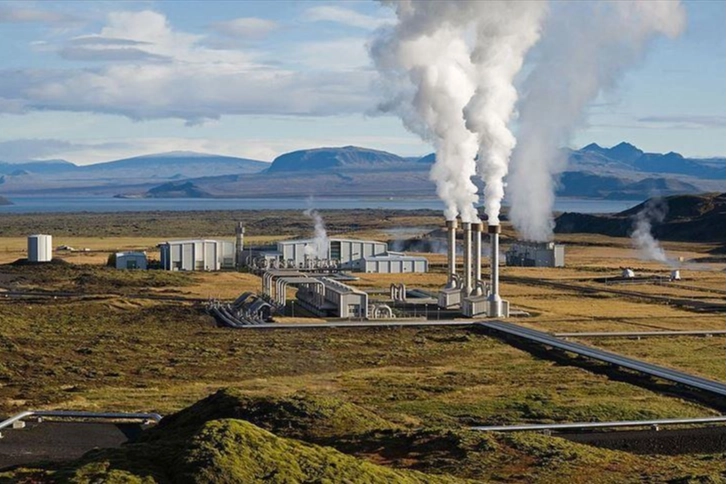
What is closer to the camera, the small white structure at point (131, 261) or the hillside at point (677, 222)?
the small white structure at point (131, 261)

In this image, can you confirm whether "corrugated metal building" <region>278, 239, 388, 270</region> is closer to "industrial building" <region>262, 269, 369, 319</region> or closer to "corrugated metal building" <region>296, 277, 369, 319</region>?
"industrial building" <region>262, 269, 369, 319</region>

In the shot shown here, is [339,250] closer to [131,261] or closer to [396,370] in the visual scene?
[131,261]

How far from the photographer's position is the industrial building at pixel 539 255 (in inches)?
4178

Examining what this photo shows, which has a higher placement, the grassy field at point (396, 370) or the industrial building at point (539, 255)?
the industrial building at point (539, 255)

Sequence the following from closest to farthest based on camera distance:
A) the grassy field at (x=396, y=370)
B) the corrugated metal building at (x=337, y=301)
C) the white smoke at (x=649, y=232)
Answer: the grassy field at (x=396, y=370)
the corrugated metal building at (x=337, y=301)
the white smoke at (x=649, y=232)

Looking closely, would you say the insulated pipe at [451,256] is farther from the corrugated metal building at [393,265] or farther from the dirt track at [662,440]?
the dirt track at [662,440]

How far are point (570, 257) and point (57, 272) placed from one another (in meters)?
55.3

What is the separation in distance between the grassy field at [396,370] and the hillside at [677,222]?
251 feet

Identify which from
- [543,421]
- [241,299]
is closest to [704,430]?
[543,421]

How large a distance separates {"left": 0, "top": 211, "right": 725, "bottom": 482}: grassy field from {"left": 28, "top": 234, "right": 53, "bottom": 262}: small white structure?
18873 mm

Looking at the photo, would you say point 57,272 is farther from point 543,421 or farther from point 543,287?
point 543,421

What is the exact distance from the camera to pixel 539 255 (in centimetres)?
10675

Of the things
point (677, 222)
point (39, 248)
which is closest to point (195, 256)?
point (39, 248)

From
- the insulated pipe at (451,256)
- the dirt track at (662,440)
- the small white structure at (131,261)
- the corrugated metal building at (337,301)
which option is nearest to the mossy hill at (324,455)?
the dirt track at (662,440)
